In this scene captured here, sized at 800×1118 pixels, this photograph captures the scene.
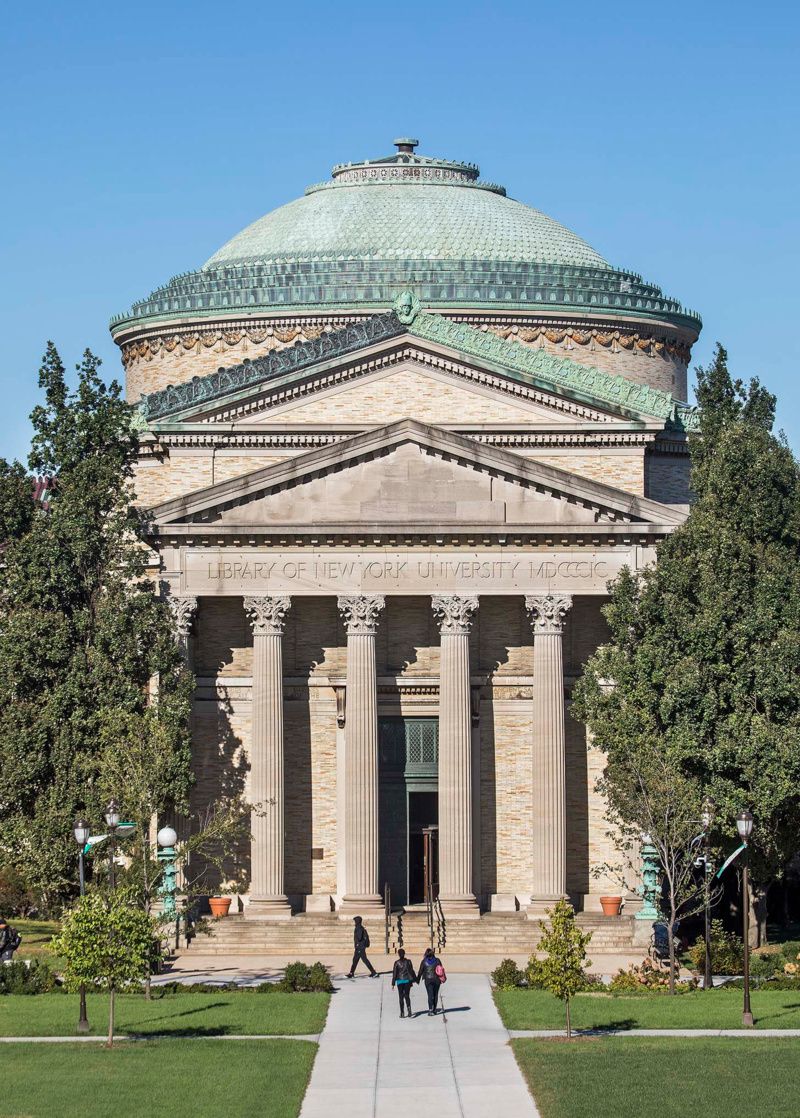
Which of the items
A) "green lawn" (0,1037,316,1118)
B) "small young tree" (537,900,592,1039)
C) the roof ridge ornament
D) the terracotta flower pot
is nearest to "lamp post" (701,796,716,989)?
the terracotta flower pot

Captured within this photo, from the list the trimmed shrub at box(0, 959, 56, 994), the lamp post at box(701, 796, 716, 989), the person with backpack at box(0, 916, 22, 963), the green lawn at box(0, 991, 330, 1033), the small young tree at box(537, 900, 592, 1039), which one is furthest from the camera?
the person with backpack at box(0, 916, 22, 963)

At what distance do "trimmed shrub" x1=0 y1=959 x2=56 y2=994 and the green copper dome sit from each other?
28.5 metres

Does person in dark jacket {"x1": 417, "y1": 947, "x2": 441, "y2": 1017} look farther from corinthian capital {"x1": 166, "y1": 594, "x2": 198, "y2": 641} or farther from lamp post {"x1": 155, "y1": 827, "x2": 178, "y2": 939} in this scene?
corinthian capital {"x1": 166, "y1": 594, "x2": 198, "y2": 641}

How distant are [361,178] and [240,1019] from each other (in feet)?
138

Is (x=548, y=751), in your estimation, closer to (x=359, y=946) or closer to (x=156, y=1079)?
(x=359, y=946)

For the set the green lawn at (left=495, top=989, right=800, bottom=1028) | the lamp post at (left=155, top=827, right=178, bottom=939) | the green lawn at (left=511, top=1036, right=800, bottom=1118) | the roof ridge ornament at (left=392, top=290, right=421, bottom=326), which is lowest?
the green lawn at (left=511, top=1036, right=800, bottom=1118)

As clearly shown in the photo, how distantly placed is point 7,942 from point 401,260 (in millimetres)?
29413

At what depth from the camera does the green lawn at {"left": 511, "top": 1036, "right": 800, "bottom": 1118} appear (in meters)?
40.9

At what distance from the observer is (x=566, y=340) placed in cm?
8012

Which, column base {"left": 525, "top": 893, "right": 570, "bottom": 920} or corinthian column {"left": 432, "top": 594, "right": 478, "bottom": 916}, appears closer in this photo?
column base {"left": 525, "top": 893, "right": 570, "bottom": 920}

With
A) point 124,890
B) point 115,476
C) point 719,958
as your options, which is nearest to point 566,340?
point 115,476

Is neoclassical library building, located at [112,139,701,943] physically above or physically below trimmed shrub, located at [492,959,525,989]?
above

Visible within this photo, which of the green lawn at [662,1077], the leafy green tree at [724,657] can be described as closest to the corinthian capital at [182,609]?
the leafy green tree at [724,657]

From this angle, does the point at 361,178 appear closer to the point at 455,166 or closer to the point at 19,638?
the point at 455,166
